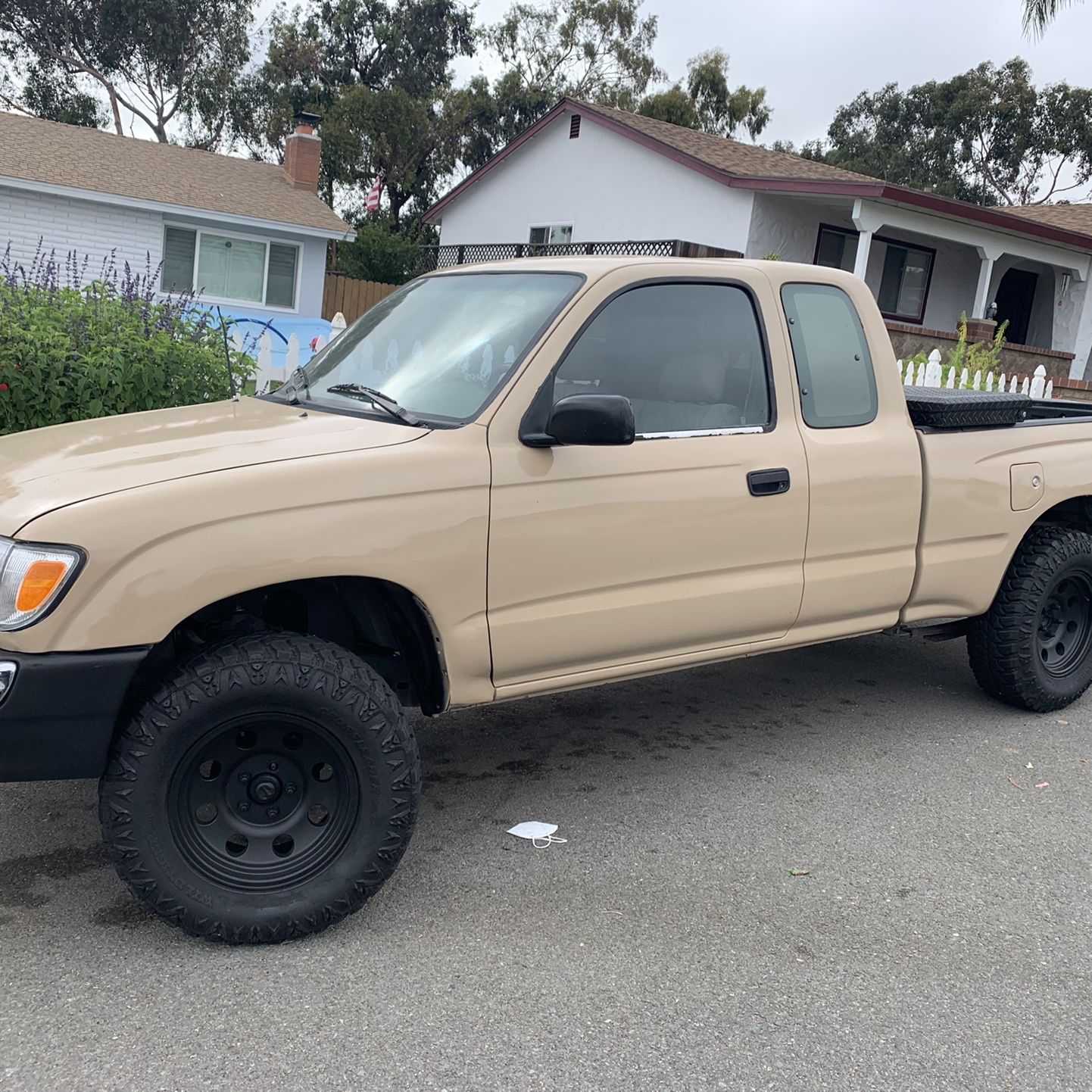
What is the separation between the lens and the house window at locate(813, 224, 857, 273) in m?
20.9

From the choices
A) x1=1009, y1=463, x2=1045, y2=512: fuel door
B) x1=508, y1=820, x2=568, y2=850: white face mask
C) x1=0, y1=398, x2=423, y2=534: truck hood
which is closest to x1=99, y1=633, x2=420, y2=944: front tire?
x1=0, y1=398, x2=423, y2=534: truck hood

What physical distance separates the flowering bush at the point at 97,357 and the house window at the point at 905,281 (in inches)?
706

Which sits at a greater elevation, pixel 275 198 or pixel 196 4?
pixel 196 4

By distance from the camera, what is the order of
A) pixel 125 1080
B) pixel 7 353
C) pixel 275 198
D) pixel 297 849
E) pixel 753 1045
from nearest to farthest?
pixel 125 1080
pixel 753 1045
pixel 297 849
pixel 7 353
pixel 275 198

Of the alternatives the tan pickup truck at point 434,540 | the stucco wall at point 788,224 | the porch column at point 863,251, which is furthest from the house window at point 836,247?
the tan pickup truck at point 434,540

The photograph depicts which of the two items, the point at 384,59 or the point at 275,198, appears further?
the point at 384,59

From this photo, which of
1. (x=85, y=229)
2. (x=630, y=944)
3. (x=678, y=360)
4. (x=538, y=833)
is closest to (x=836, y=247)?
(x=85, y=229)

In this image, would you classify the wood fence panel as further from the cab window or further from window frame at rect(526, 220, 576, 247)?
the cab window

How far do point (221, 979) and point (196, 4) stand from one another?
40.5 m

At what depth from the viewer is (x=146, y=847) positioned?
302 centimetres

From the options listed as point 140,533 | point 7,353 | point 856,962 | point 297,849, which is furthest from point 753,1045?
point 7,353

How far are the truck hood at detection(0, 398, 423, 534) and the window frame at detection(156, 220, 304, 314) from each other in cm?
1788

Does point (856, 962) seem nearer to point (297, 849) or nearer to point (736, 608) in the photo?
point (736, 608)

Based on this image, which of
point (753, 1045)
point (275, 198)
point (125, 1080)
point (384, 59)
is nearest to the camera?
point (125, 1080)
